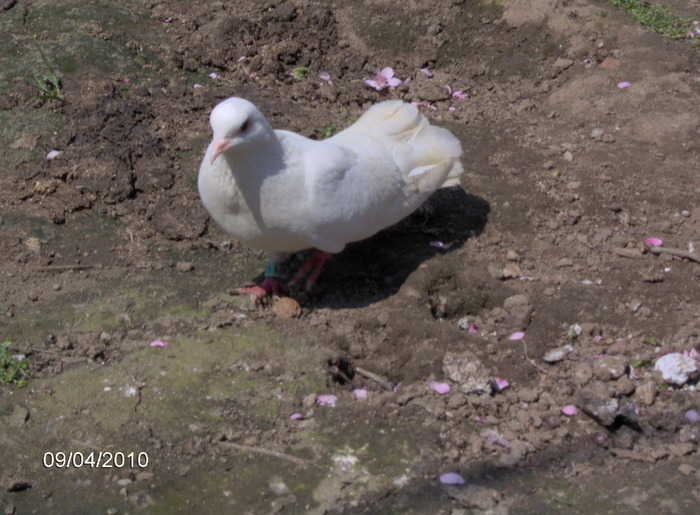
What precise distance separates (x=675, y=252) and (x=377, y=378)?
6.22ft

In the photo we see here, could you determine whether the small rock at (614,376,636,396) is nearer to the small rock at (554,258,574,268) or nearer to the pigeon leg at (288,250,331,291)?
the small rock at (554,258,574,268)

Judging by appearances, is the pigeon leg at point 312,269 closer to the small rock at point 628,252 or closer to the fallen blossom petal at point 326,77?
the small rock at point 628,252

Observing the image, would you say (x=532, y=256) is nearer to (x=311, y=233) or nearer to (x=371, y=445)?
(x=311, y=233)

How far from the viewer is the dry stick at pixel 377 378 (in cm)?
399

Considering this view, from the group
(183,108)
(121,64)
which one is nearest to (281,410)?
(183,108)

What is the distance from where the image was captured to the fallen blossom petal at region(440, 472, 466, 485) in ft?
10.5

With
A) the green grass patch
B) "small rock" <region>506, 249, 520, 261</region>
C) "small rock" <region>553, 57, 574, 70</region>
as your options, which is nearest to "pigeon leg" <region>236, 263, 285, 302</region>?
"small rock" <region>506, 249, 520, 261</region>

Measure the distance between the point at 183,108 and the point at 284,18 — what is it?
1372 millimetres

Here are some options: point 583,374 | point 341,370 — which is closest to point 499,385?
point 583,374

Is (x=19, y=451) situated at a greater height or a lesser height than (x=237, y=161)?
lesser

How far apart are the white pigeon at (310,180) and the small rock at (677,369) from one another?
1609 millimetres

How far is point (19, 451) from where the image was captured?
3283mm

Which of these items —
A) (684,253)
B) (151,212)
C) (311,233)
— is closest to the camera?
(311,233)
